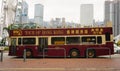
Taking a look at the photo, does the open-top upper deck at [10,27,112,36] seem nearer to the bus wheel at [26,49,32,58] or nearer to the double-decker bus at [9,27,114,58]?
the double-decker bus at [9,27,114,58]

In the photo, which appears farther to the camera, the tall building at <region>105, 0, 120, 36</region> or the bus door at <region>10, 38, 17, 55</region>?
the tall building at <region>105, 0, 120, 36</region>

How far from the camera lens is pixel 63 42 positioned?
26.4 m

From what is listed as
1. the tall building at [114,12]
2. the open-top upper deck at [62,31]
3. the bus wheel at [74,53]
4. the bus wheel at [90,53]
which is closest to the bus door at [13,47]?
the open-top upper deck at [62,31]

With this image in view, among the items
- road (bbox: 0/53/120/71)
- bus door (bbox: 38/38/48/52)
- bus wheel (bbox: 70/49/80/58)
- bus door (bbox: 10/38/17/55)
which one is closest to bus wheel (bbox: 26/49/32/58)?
bus door (bbox: 38/38/48/52)

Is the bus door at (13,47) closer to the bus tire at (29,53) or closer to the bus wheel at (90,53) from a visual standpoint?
the bus tire at (29,53)

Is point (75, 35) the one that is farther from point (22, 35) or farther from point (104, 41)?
point (22, 35)

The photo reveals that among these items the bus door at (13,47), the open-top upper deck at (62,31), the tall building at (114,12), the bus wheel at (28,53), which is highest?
the tall building at (114,12)

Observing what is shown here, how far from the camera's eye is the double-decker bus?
84.3ft

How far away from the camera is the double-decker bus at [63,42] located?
25.7 metres

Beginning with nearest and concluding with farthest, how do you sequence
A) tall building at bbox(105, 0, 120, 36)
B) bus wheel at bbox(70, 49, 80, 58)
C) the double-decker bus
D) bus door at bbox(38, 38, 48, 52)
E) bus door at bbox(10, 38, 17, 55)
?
1. the double-decker bus
2. bus wheel at bbox(70, 49, 80, 58)
3. bus door at bbox(38, 38, 48, 52)
4. bus door at bbox(10, 38, 17, 55)
5. tall building at bbox(105, 0, 120, 36)

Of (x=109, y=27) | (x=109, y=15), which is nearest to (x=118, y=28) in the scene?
(x=109, y=15)

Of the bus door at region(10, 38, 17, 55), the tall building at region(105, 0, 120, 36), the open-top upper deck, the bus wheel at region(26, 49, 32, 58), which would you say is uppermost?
the tall building at region(105, 0, 120, 36)

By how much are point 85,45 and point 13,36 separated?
23.2 feet

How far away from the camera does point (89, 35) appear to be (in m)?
25.9
